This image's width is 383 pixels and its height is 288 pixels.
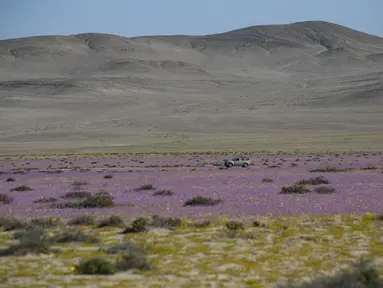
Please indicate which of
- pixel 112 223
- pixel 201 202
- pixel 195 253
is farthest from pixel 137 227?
pixel 201 202

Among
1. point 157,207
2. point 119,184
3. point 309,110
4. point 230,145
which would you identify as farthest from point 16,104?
point 157,207

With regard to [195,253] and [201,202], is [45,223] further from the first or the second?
[201,202]

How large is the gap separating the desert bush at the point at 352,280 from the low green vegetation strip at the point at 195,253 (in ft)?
0.04

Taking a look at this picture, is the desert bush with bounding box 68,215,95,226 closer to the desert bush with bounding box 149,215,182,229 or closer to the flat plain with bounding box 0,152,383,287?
the flat plain with bounding box 0,152,383,287

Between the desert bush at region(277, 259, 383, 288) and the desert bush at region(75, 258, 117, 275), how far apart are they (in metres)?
2.37

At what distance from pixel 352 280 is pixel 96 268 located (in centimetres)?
347

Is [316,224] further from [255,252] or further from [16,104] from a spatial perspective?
[16,104]

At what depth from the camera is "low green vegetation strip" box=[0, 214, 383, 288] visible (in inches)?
296

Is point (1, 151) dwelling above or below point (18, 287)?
below

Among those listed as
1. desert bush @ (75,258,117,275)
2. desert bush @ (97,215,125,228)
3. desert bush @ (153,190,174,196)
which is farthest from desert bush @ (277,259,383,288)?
desert bush @ (153,190,174,196)

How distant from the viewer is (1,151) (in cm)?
7544

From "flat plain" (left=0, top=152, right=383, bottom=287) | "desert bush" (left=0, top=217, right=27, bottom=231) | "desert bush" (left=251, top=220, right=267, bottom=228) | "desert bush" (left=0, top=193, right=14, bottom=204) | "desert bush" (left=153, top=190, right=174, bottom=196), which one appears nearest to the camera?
"flat plain" (left=0, top=152, right=383, bottom=287)

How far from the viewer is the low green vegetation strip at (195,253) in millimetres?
7508

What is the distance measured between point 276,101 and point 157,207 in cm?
12781
